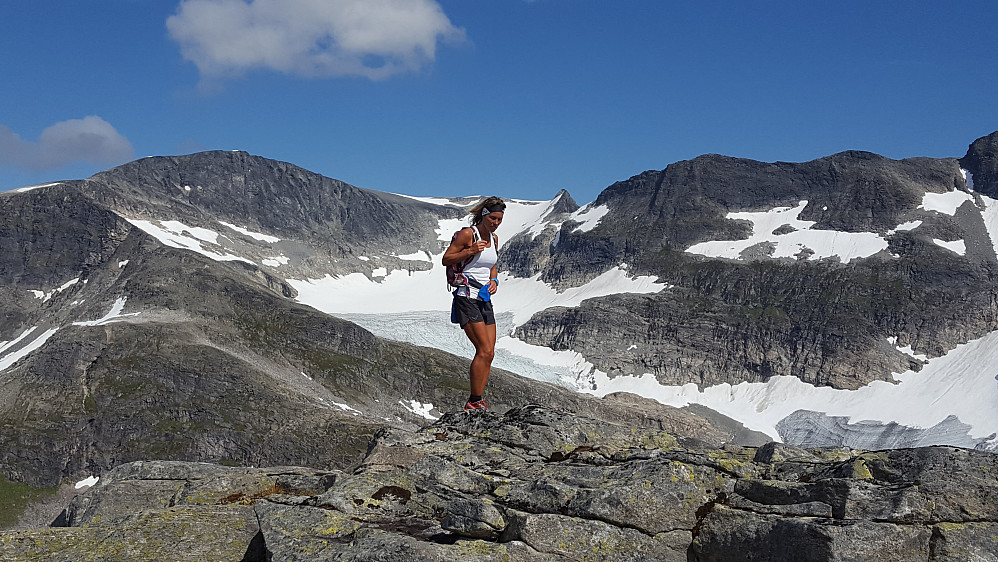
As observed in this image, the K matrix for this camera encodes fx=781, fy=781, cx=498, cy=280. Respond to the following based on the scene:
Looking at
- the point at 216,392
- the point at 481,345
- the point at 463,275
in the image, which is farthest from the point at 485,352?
the point at 216,392

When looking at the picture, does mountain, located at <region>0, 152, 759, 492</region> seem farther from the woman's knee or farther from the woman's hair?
the woman's hair

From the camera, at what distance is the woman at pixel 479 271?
19.4 metres

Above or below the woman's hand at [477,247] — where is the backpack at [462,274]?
below

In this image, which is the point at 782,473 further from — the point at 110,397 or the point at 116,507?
the point at 110,397

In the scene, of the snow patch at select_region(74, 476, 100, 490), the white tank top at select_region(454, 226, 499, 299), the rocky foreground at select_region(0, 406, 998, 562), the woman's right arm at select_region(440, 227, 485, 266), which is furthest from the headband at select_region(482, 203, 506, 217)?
the snow patch at select_region(74, 476, 100, 490)

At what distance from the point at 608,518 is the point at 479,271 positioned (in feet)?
30.0

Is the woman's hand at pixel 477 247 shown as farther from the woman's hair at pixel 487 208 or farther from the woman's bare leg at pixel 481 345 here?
the woman's bare leg at pixel 481 345

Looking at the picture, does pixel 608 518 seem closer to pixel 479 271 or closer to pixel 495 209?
pixel 479 271

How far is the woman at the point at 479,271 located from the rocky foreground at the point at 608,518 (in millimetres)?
5211

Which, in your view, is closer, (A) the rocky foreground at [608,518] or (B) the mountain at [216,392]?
(A) the rocky foreground at [608,518]

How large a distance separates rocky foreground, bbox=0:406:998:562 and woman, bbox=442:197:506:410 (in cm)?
521

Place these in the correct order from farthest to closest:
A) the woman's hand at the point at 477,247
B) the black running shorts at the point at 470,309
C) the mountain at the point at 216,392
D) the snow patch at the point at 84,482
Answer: the mountain at the point at 216,392 → the snow patch at the point at 84,482 → the black running shorts at the point at 470,309 → the woman's hand at the point at 477,247

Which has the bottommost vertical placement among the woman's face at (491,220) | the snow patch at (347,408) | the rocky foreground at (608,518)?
the snow patch at (347,408)

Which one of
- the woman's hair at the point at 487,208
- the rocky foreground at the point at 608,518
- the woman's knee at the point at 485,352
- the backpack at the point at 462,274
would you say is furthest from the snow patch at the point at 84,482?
the rocky foreground at the point at 608,518
